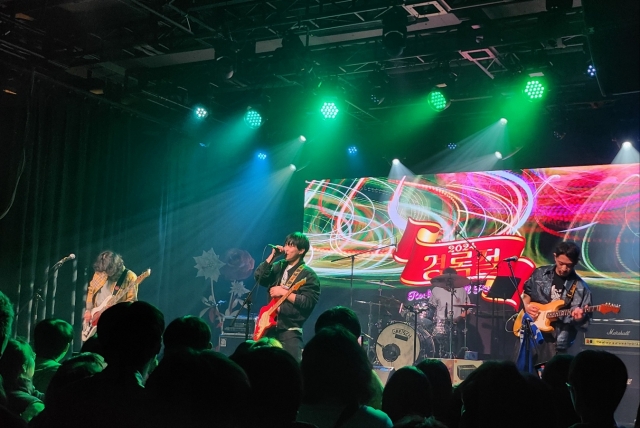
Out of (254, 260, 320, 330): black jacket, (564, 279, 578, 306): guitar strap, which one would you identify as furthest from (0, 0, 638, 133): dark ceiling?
(254, 260, 320, 330): black jacket

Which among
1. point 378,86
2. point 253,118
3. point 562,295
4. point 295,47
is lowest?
point 562,295

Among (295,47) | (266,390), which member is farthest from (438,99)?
(266,390)

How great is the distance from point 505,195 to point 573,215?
1.05 metres

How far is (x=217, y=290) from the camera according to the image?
460 inches

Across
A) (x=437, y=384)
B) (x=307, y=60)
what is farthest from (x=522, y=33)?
(x=437, y=384)

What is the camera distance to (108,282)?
8.93 m

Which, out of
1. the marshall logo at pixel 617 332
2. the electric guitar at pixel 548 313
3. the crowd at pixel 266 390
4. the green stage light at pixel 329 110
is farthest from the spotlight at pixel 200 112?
the crowd at pixel 266 390

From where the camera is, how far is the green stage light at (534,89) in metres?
8.23

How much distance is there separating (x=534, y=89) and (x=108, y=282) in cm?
604

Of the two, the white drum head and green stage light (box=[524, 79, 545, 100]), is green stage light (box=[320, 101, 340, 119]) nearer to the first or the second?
green stage light (box=[524, 79, 545, 100])

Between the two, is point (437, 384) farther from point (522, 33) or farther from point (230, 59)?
point (230, 59)

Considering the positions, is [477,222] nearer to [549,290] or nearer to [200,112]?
[549,290]

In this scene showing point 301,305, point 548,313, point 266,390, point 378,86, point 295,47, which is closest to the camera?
point 266,390

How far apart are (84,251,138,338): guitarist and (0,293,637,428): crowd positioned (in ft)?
20.3
